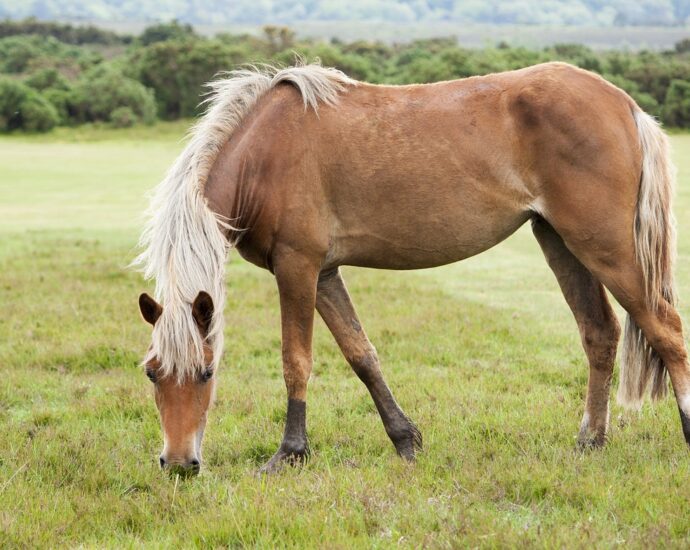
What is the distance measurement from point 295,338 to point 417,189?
113 centimetres

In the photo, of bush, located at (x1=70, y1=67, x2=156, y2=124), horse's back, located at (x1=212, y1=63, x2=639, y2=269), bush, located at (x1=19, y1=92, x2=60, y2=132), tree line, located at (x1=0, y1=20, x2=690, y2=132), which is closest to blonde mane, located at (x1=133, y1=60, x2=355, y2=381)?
horse's back, located at (x1=212, y1=63, x2=639, y2=269)

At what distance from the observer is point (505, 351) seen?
27.3 feet

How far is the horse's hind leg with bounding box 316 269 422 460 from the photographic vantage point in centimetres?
536

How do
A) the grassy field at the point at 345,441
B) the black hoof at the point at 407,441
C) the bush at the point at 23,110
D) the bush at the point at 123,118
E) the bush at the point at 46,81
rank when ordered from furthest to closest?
the bush at the point at 46,81 < the bush at the point at 123,118 < the bush at the point at 23,110 < the black hoof at the point at 407,441 < the grassy field at the point at 345,441

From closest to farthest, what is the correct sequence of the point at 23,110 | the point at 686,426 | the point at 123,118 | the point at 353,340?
the point at 686,426, the point at 353,340, the point at 23,110, the point at 123,118

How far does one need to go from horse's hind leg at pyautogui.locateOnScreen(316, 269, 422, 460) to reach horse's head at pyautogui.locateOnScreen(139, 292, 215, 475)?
3.29ft

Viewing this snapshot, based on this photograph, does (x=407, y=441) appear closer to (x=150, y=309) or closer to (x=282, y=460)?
(x=282, y=460)

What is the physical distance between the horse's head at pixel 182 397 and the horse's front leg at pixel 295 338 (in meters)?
0.58

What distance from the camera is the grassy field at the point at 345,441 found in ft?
12.9

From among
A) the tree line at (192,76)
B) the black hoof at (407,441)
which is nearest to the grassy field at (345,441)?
the black hoof at (407,441)

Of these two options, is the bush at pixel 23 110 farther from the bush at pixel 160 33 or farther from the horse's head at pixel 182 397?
the horse's head at pixel 182 397

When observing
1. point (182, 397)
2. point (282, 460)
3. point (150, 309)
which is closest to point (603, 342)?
point (282, 460)

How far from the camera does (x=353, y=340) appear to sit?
538cm

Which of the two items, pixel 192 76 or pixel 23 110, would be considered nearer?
pixel 23 110
